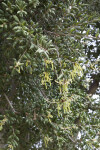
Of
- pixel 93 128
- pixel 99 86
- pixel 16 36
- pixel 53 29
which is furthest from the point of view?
pixel 99 86

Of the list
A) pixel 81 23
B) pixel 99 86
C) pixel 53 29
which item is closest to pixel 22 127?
pixel 53 29

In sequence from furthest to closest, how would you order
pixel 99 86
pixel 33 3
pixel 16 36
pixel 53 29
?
pixel 99 86
pixel 53 29
pixel 33 3
pixel 16 36

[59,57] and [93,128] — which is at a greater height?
[59,57]

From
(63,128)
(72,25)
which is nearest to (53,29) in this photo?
(72,25)

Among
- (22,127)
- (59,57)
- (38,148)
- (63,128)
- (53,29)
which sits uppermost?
(53,29)

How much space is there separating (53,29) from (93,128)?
193 cm

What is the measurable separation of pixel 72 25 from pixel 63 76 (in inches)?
31.0

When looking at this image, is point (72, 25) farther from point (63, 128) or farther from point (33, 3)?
point (63, 128)

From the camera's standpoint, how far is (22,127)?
12.0 feet

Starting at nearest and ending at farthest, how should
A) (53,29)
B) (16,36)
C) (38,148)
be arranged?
(16,36) → (53,29) → (38,148)

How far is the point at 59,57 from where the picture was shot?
102 inches

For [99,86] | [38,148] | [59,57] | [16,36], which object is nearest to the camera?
[16,36]

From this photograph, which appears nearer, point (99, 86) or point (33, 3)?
point (33, 3)

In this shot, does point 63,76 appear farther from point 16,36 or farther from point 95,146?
point 95,146
